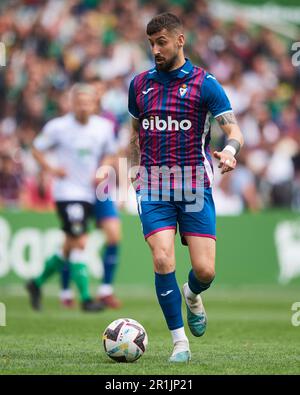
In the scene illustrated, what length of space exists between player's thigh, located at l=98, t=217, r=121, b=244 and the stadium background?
59.0 inches

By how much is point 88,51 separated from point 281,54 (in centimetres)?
431

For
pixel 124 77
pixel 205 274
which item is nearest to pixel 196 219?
pixel 205 274

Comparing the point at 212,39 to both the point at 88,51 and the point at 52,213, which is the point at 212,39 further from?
the point at 52,213

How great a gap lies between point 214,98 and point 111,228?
5.78 m

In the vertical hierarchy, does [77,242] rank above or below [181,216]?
below

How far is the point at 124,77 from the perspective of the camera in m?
18.4

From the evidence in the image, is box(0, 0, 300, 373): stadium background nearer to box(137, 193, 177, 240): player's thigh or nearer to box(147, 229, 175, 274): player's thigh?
box(137, 193, 177, 240): player's thigh

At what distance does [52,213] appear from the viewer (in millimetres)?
15484

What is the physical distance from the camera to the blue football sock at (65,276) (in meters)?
13.0

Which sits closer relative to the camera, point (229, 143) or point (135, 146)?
point (229, 143)

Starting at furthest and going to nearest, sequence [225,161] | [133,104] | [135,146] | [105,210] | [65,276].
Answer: [65,276] → [105,210] → [135,146] → [133,104] → [225,161]

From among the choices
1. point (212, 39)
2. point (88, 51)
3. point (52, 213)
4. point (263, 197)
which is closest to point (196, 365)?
point (52, 213)

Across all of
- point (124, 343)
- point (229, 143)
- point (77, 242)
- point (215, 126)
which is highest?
point (215, 126)

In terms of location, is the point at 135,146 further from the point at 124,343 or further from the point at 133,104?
the point at 124,343
